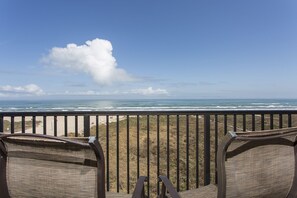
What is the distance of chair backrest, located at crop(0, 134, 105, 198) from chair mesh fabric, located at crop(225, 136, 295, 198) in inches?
26.1

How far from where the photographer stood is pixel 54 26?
2100cm

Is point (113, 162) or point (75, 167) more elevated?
point (75, 167)

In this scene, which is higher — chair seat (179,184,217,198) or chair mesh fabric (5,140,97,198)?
chair mesh fabric (5,140,97,198)

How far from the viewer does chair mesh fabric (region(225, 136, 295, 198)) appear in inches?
46.8

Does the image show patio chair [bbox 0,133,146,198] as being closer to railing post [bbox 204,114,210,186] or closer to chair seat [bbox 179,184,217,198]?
chair seat [bbox 179,184,217,198]

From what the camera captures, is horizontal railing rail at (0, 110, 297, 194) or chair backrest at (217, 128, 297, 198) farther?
horizontal railing rail at (0, 110, 297, 194)

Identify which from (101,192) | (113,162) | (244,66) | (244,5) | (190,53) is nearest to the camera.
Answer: (101,192)

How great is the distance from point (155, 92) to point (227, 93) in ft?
41.1

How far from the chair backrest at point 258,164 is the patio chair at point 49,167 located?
0.51 metres

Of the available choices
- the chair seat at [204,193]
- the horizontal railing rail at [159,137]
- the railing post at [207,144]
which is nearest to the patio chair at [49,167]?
the chair seat at [204,193]

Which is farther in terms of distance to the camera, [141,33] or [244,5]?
[141,33]

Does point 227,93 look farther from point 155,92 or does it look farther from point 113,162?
point 113,162

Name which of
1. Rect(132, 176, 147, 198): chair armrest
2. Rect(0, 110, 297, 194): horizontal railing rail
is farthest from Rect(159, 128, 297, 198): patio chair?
Rect(0, 110, 297, 194): horizontal railing rail

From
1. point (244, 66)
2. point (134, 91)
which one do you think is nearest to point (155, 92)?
point (134, 91)
